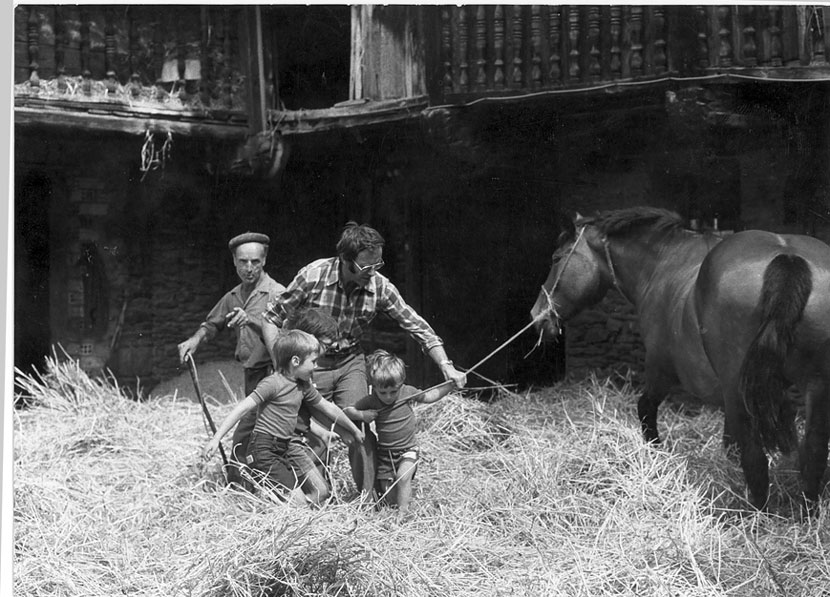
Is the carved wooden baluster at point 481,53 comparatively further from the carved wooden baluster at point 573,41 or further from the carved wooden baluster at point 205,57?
the carved wooden baluster at point 205,57

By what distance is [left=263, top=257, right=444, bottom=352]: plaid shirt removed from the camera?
562cm

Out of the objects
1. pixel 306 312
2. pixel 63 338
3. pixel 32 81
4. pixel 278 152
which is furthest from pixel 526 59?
pixel 63 338

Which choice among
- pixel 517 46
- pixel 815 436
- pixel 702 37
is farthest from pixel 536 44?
pixel 815 436

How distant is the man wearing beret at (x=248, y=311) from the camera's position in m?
5.89

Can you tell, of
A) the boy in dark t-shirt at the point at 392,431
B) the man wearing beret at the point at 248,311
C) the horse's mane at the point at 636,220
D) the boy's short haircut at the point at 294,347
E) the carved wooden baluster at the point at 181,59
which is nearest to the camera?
the boy's short haircut at the point at 294,347

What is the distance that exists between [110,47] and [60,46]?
1.44ft

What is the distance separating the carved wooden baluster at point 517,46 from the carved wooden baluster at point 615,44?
0.75 m

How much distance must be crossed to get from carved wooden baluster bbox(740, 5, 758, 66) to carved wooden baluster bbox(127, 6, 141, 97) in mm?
5373

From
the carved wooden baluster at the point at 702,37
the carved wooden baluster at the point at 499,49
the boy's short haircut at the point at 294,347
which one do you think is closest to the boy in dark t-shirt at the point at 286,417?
the boy's short haircut at the point at 294,347

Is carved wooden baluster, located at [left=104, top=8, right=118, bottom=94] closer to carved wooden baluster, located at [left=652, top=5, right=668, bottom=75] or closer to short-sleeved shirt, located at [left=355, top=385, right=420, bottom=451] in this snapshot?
short-sleeved shirt, located at [left=355, top=385, right=420, bottom=451]

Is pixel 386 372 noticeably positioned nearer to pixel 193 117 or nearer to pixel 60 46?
pixel 193 117

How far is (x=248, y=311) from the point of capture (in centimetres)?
602

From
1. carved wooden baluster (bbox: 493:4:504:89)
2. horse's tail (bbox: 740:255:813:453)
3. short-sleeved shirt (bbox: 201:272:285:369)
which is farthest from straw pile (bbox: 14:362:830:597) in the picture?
carved wooden baluster (bbox: 493:4:504:89)

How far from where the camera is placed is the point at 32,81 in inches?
308
